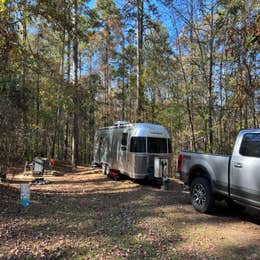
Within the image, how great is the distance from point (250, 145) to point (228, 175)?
31.8 inches

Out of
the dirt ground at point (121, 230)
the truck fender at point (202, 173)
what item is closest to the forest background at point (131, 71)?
the dirt ground at point (121, 230)

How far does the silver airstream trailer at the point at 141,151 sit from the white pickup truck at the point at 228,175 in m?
2.77

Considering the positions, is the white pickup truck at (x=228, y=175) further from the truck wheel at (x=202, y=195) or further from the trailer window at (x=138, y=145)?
the trailer window at (x=138, y=145)

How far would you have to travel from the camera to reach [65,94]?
9320 mm

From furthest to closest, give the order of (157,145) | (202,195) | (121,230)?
1. (157,145)
2. (202,195)
3. (121,230)

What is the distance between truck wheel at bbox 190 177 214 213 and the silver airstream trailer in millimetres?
2853

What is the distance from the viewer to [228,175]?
17.6ft

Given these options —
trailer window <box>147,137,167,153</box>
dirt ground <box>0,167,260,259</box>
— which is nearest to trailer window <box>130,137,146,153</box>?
trailer window <box>147,137,167,153</box>

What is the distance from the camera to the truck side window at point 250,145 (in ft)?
16.0

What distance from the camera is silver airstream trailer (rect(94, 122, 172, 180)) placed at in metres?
9.52

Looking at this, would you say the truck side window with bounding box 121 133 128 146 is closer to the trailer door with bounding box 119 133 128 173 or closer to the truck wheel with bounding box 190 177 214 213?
the trailer door with bounding box 119 133 128 173

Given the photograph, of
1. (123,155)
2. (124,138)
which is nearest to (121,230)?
(123,155)

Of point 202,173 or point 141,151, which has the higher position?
point 141,151

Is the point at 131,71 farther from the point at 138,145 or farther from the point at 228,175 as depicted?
the point at 228,175
